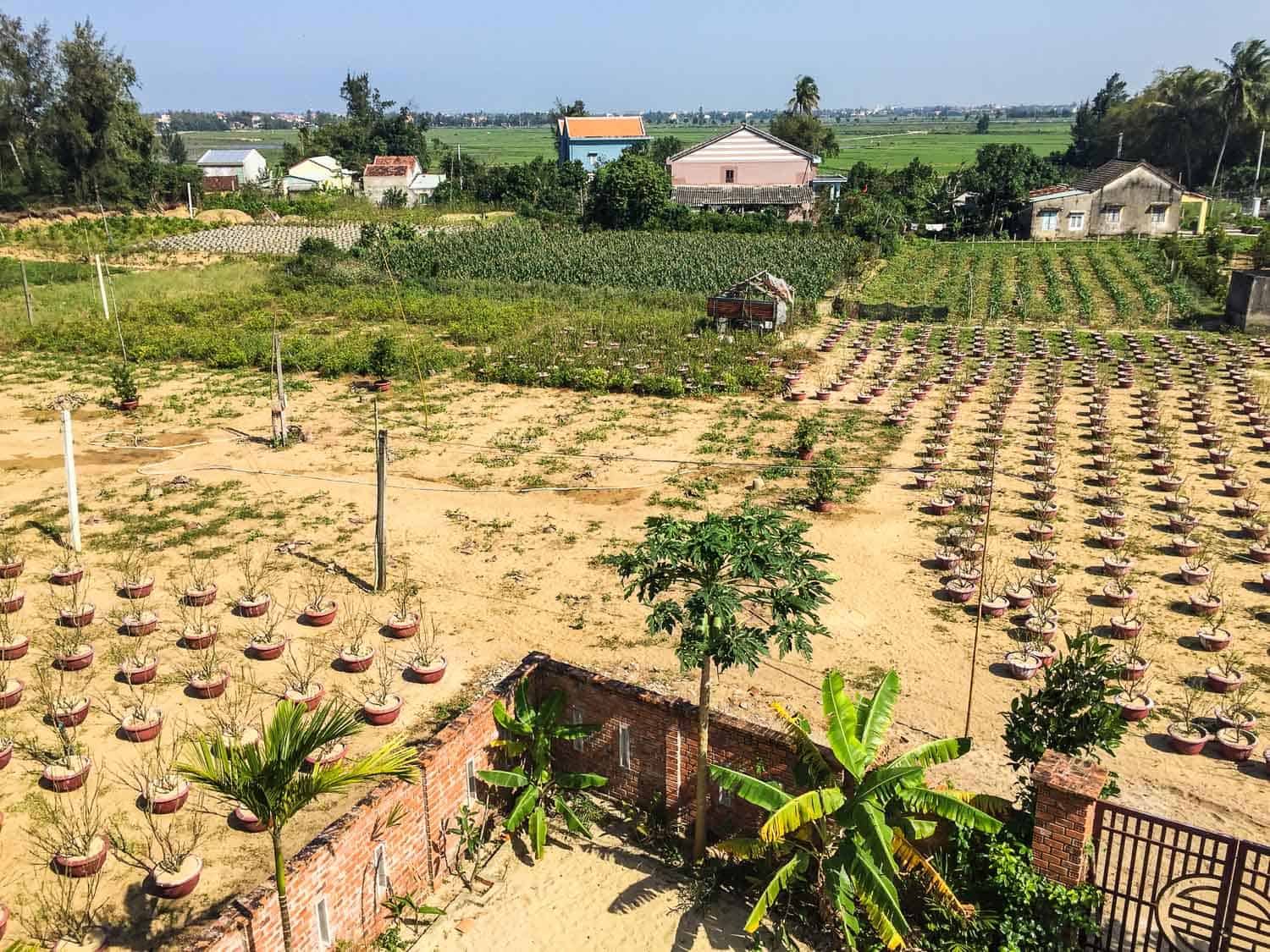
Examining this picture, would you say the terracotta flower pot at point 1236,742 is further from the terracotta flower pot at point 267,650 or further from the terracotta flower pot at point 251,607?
the terracotta flower pot at point 251,607

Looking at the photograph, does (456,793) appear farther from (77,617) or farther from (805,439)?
(805,439)

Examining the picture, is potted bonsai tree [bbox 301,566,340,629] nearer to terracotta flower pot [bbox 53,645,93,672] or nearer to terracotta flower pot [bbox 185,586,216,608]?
terracotta flower pot [bbox 185,586,216,608]

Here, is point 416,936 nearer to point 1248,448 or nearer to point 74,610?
point 74,610

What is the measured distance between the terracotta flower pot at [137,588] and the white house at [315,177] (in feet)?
179

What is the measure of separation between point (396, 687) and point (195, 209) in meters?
52.3

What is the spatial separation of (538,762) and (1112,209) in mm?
49425

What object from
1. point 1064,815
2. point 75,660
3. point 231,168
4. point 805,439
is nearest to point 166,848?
point 75,660

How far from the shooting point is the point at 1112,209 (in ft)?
159

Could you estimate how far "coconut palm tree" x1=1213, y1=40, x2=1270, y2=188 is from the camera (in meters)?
60.2

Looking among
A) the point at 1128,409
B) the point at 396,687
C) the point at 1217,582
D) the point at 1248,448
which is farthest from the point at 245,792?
the point at 1128,409

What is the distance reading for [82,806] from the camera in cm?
853

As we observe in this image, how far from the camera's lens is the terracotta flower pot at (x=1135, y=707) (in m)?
9.77

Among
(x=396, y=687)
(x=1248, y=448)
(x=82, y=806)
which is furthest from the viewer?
(x=1248, y=448)

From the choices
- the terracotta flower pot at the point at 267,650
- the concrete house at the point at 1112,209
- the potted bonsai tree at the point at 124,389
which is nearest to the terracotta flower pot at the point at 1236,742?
the terracotta flower pot at the point at 267,650
